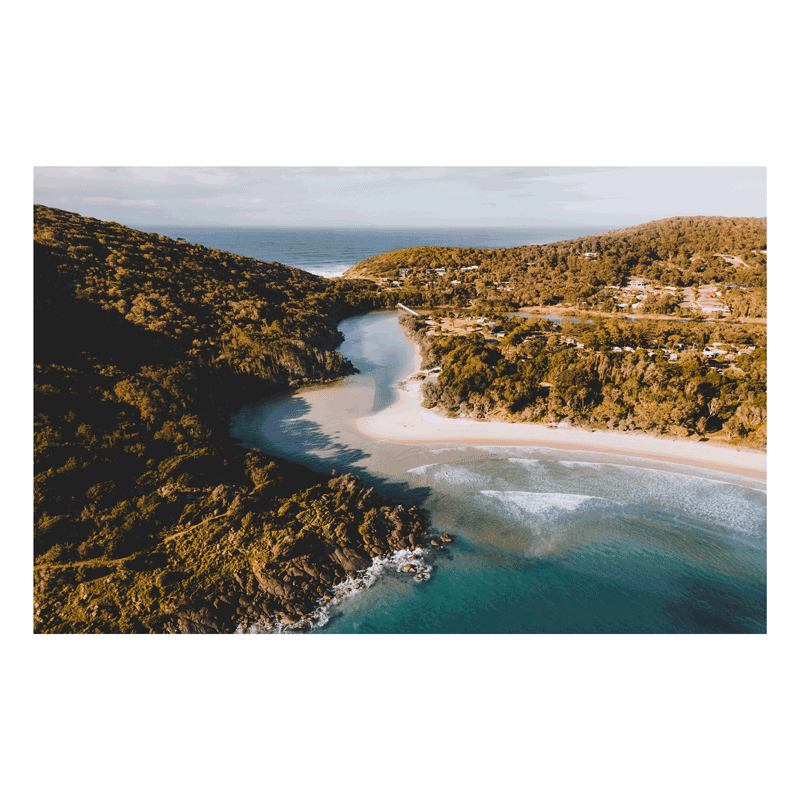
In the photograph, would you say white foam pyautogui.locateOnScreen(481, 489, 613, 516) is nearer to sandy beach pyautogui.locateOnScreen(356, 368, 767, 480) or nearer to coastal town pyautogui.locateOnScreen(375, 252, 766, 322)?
sandy beach pyautogui.locateOnScreen(356, 368, 767, 480)

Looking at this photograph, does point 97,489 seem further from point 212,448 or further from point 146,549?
point 212,448

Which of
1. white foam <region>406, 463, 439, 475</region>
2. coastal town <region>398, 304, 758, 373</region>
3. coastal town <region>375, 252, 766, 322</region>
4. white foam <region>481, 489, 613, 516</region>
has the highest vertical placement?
coastal town <region>375, 252, 766, 322</region>

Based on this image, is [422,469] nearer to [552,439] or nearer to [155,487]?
[552,439]

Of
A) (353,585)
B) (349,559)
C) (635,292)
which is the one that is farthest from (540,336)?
(353,585)

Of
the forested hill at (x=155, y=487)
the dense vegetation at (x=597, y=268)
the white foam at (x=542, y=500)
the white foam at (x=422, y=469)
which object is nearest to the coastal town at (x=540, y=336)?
the dense vegetation at (x=597, y=268)

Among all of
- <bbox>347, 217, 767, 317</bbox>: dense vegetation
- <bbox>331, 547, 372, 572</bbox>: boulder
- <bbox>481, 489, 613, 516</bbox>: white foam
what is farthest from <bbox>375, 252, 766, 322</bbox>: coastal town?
<bbox>331, 547, 372, 572</bbox>: boulder

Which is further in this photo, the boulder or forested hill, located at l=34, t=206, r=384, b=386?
forested hill, located at l=34, t=206, r=384, b=386
